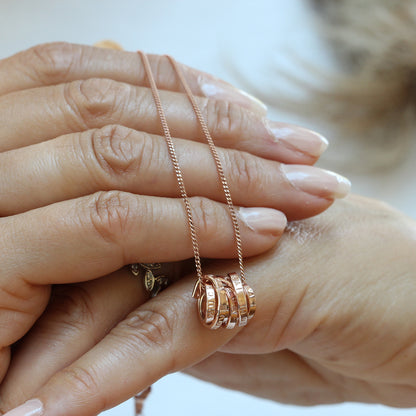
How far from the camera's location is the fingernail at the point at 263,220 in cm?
95

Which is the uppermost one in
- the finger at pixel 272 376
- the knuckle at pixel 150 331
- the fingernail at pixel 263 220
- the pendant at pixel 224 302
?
the fingernail at pixel 263 220

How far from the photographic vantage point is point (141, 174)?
955mm

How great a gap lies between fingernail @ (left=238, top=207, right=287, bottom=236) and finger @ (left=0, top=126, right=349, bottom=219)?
0.04 metres

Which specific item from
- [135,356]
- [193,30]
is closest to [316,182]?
[135,356]

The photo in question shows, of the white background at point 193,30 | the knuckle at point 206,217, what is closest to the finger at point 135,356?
the knuckle at point 206,217

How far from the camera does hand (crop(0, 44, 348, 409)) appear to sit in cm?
87

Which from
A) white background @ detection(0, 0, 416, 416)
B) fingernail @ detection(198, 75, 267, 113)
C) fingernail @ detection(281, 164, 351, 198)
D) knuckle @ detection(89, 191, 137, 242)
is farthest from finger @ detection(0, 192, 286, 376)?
white background @ detection(0, 0, 416, 416)

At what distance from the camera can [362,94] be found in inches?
79.6

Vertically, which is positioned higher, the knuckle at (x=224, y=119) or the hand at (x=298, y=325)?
the knuckle at (x=224, y=119)

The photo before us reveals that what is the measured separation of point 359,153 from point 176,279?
1.10 meters

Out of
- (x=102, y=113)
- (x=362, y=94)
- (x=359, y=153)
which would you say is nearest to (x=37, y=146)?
(x=102, y=113)

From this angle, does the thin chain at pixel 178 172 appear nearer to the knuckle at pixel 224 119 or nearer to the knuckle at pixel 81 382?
the knuckle at pixel 224 119

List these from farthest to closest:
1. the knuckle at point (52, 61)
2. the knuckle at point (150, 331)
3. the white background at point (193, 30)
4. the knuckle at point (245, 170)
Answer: the white background at point (193, 30) → the knuckle at point (52, 61) → the knuckle at point (245, 170) → the knuckle at point (150, 331)

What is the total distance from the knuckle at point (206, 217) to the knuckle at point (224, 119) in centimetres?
19
